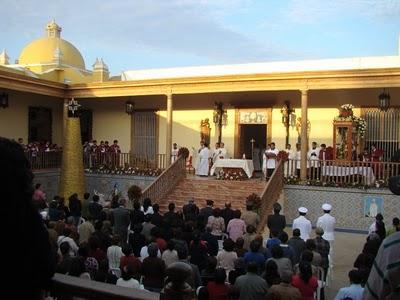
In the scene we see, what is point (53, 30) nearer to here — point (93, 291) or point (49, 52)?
point (49, 52)

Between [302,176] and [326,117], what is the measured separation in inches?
152

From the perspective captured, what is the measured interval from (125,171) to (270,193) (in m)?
7.11

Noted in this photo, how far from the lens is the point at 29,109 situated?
21672 millimetres

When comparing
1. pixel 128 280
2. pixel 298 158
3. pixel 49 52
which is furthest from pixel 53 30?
pixel 128 280

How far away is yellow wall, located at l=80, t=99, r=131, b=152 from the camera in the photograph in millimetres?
23281

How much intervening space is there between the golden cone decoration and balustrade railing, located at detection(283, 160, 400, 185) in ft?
23.9

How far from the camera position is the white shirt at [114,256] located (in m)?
7.31

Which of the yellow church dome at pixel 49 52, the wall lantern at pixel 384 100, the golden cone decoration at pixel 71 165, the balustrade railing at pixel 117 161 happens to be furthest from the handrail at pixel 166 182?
the yellow church dome at pixel 49 52

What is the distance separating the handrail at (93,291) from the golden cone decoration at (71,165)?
1450 cm

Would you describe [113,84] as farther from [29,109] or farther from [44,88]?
[29,109]

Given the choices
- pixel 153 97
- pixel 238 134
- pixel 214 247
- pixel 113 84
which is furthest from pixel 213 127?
pixel 214 247

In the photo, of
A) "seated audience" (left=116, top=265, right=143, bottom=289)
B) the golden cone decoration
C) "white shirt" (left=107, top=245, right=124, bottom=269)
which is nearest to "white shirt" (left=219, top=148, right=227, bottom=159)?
the golden cone decoration

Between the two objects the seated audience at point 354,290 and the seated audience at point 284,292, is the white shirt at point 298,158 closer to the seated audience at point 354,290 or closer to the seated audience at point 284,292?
the seated audience at point 354,290

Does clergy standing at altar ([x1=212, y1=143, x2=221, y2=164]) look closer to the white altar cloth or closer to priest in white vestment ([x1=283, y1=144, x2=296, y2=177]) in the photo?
priest in white vestment ([x1=283, y1=144, x2=296, y2=177])
